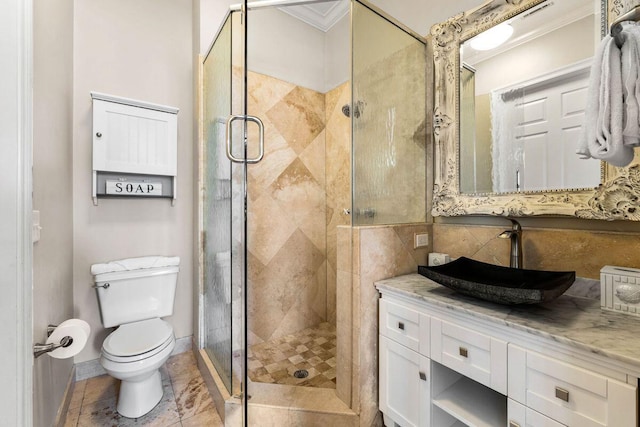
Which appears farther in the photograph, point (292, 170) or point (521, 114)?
point (292, 170)

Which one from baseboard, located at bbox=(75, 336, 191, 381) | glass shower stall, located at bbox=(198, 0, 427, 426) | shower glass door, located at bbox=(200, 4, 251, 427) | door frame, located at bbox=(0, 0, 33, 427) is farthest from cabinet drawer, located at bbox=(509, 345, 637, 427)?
baseboard, located at bbox=(75, 336, 191, 381)

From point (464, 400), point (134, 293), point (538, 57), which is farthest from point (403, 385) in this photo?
point (134, 293)

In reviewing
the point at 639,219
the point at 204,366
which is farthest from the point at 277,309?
the point at 639,219

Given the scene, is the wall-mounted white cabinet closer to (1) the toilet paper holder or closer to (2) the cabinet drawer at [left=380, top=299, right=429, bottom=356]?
(1) the toilet paper holder

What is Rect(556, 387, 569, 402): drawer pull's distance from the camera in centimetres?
79

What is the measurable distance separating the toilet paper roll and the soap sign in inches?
50.4

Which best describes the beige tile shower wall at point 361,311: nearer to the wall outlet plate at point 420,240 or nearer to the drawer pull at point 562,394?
the wall outlet plate at point 420,240

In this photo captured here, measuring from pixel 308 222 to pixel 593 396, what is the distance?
2.03 meters

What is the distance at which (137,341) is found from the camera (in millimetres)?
1623

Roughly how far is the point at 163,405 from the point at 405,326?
1.54 metres

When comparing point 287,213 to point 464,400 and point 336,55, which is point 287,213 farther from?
point 464,400

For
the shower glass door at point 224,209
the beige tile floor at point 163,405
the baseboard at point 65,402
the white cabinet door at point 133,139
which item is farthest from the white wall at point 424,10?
the baseboard at point 65,402

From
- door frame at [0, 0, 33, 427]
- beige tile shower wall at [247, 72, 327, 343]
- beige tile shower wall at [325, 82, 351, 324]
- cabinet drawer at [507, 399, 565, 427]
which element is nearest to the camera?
door frame at [0, 0, 33, 427]

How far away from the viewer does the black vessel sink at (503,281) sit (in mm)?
921
